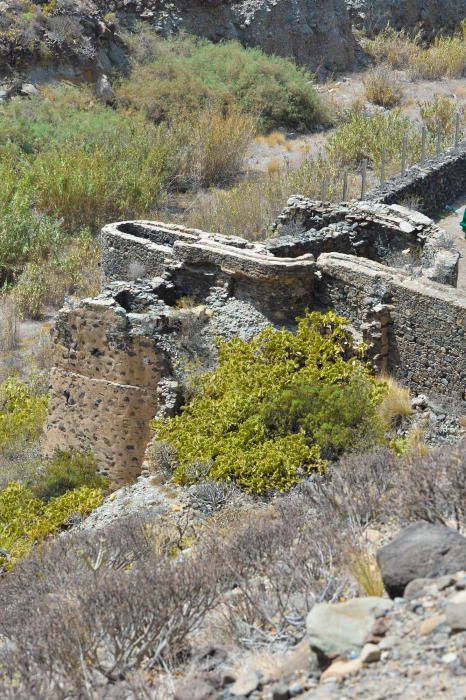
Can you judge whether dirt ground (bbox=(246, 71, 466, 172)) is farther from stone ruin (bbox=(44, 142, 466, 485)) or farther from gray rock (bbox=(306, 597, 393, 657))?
gray rock (bbox=(306, 597, 393, 657))

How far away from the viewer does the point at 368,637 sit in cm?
680

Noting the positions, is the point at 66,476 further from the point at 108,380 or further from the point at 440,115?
the point at 440,115

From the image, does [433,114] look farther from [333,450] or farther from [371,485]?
[371,485]

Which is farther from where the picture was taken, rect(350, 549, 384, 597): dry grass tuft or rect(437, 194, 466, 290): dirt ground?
rect(437, 194, 466, 290): dirt ground

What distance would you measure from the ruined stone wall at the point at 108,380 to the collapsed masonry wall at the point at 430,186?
24.9 feet

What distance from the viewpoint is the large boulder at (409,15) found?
42031 mm

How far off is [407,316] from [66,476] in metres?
4.98

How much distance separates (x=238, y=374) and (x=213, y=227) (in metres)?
10.7

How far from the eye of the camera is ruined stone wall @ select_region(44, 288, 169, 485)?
1448cm

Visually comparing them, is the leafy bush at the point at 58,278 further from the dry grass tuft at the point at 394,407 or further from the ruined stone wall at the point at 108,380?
the dry grass tuft at the point at 394,407

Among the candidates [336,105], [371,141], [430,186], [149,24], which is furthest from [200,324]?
[149,24]

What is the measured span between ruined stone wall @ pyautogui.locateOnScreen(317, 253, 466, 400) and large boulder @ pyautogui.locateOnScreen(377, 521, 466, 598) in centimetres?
560

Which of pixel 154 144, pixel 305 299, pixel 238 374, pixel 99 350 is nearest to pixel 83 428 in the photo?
pixel 99 350

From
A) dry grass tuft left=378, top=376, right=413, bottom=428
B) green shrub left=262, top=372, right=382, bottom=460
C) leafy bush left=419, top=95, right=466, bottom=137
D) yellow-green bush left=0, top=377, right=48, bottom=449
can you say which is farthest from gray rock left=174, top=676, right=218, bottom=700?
leafy bush left=419, top=95, right=466, bottom=137
